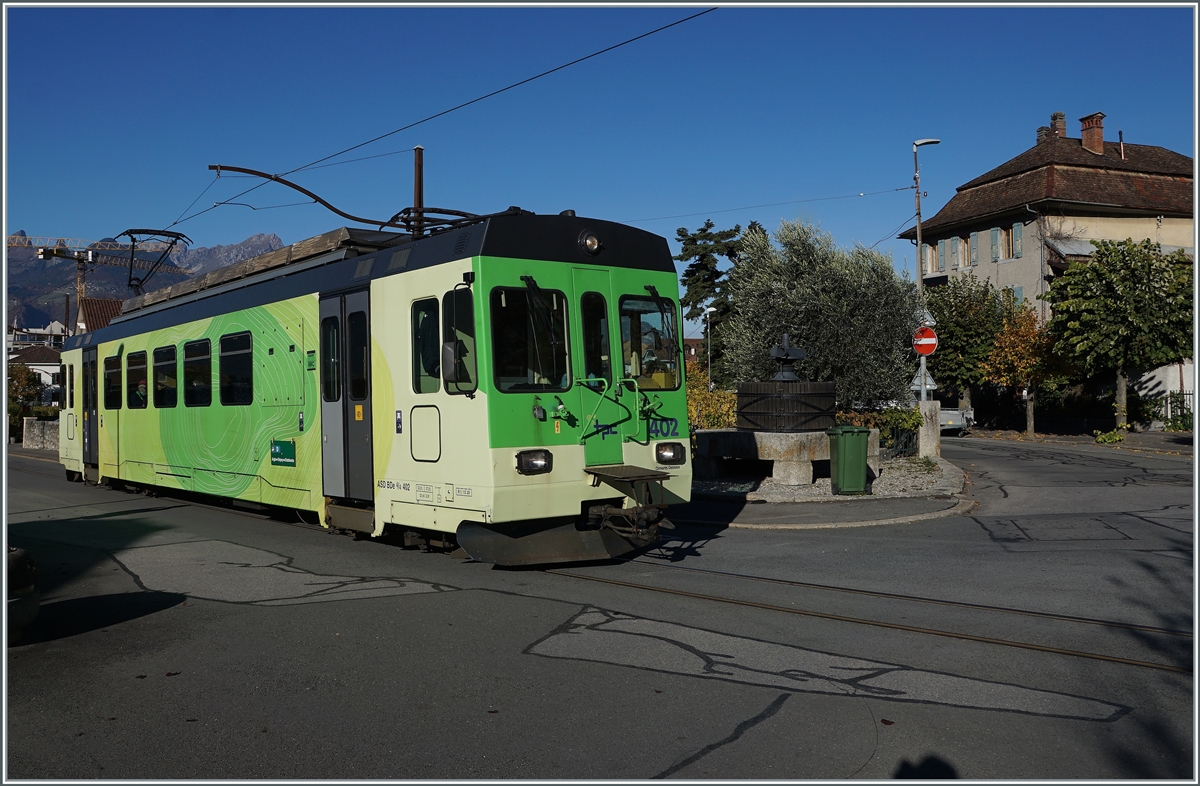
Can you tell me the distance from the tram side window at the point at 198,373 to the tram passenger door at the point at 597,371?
23.2ft

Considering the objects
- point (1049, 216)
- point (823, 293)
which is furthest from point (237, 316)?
point (1049, 216)

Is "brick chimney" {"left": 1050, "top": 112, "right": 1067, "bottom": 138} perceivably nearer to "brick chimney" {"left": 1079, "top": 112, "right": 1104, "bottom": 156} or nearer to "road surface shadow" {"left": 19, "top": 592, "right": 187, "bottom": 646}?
"brick chimney" {"left": 1079, "top": 112, "right": 1104, "bottom": 156}

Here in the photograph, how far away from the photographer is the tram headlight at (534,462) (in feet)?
27.7

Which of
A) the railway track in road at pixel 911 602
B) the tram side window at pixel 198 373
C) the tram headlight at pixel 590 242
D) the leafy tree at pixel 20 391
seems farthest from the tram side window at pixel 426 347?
the leafy tree at pixel 20 391

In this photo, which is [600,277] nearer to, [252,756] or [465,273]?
[465,273]

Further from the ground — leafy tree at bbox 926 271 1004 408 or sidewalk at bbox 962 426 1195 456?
leafy tree at bbox 926 271 1004 408

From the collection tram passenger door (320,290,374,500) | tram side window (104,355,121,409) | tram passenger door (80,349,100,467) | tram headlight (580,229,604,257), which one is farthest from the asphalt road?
tram passenger door (80,349,100,467)

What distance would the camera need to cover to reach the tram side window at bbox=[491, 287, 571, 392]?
28.0 feet

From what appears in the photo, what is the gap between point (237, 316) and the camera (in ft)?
42.1

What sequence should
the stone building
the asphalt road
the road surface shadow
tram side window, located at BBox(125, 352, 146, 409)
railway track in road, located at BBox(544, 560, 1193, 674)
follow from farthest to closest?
the stone building, tram side window, located at BBox(125, 352, 146, 409), the road surface shadow, railway track in road, located at BBox(544, 560, 1193, 674), the asphalt road

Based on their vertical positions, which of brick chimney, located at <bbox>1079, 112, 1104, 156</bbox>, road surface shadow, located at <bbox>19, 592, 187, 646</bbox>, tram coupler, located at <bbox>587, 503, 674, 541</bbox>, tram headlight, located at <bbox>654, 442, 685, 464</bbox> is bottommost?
road surface shadow, located at <bbox>19, 592, 187, 646</bbox>

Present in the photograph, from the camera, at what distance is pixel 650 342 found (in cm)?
961

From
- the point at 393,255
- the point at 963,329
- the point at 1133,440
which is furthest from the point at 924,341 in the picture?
the point at 963,329

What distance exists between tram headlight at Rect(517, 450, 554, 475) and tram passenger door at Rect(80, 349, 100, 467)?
44.3ft
